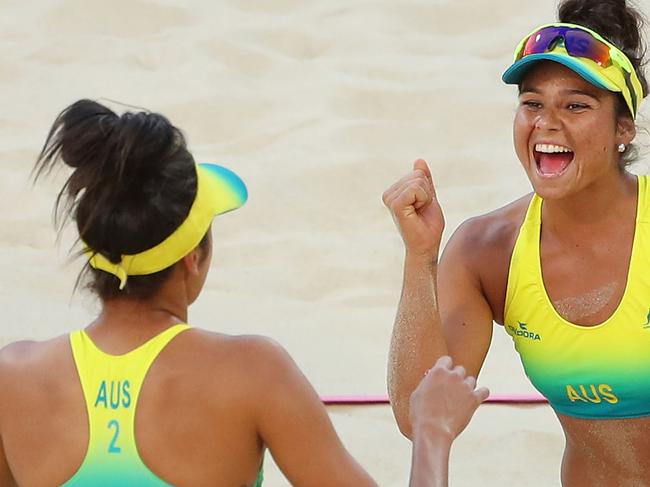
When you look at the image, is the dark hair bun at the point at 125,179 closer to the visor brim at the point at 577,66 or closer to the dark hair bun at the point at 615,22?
the visor brim at the point at 577,66

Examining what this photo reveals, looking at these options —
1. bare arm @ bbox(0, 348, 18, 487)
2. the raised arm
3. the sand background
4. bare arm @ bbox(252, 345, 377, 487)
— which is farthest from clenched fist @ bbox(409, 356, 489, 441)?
the sand background

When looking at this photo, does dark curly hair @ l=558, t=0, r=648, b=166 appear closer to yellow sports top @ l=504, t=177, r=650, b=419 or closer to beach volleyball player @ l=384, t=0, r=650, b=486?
beach volleyball player @ l=384, t=0, r=650, b=486

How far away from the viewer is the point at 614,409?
3098 mm

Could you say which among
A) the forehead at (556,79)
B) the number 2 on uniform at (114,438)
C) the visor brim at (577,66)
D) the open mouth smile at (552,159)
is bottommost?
the number 2 on uniform at (114,438)

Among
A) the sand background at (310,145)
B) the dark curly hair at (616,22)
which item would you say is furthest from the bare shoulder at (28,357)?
the sand background at (310,145)

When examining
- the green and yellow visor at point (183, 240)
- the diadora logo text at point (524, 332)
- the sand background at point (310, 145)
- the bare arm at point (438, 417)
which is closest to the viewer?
the bare arm at point (438, 417)

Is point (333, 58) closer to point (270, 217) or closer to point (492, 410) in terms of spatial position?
point (270, 217)

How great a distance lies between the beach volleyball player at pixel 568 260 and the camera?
3.00 meters

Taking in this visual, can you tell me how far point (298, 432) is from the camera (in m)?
2.40

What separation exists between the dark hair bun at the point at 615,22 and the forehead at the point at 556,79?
138 millimetres

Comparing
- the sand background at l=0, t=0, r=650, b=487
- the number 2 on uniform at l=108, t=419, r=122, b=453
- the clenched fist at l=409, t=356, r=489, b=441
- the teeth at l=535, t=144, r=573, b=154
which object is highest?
the teeth at l=535, t=144, r=573, b=154

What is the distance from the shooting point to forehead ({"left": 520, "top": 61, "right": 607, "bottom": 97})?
302 cm

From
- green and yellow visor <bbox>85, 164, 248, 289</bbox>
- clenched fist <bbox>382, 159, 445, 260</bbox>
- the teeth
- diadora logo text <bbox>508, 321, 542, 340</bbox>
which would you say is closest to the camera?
green and yellow visor <bbox>85, 164, 248, 289</bbox>

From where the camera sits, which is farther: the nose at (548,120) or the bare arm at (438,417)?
the nose at (548,120)
